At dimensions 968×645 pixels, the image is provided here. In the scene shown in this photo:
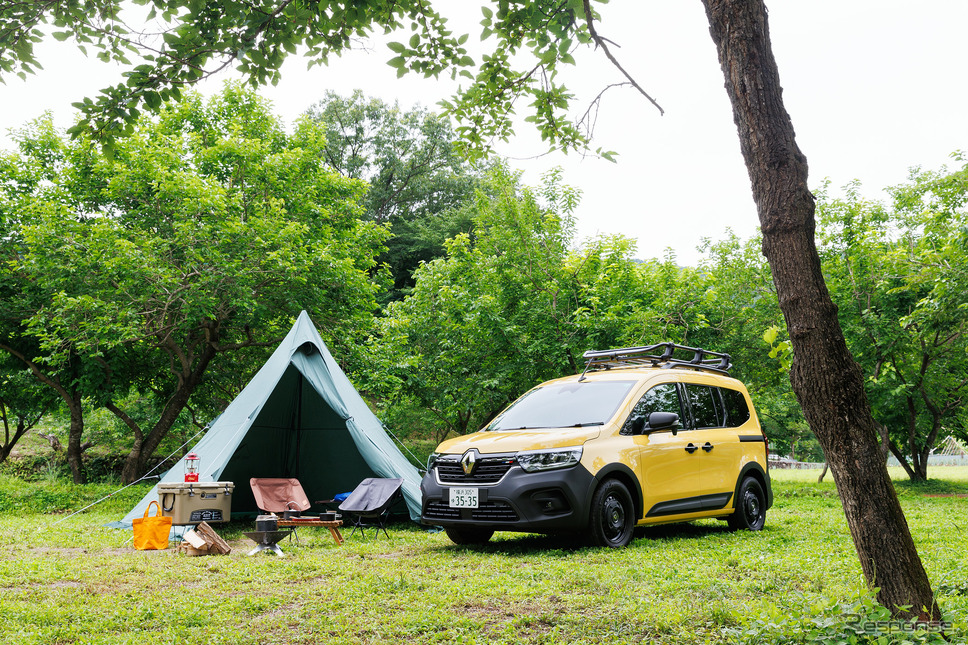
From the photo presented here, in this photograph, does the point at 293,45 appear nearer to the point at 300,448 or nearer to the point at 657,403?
the point at 657,403

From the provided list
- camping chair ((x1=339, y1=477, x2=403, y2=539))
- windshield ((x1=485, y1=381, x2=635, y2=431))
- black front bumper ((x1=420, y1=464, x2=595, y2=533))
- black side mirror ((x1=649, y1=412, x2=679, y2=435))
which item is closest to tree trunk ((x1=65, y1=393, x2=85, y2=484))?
camping chair ((x1=339, y1=477, x2=403, y2=539))

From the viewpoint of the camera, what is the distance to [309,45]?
18.0ft

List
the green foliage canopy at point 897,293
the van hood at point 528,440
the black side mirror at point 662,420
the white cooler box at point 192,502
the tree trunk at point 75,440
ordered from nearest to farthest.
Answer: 1. the van hood at point 528,440
2. the black side mirror at point 662,420
3. the white cooler box at point 192,502
4. the green foliage canopy at point 897,293
5. the tree trunk at point 75,440

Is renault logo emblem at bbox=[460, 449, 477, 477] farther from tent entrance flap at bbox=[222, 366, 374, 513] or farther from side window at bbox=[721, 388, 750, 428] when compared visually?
tent entrance flap at bbox=[222, 366, 374, 513]

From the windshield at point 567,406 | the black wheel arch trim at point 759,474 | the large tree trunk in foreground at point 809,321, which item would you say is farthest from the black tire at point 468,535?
the large tree trunk in foreground at point 809,321

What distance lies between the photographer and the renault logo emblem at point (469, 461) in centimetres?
711

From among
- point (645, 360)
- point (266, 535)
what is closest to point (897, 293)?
point (645, 360)

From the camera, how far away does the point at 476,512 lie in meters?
Result: 7.00

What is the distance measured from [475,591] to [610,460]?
2.38 m

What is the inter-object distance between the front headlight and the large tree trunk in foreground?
342 centimetres

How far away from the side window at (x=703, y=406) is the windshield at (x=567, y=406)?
40.9 inches

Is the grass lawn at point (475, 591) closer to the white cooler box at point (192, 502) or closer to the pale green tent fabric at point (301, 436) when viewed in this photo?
the white cooler box at point (192, 502)

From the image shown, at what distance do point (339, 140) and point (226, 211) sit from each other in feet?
75.0

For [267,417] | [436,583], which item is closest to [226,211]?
[267,417]
